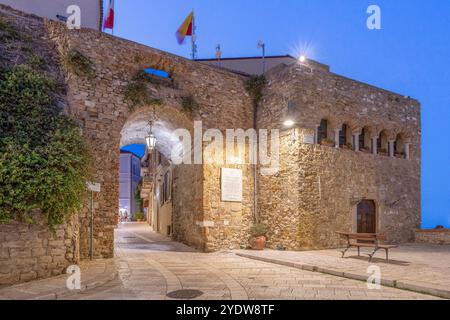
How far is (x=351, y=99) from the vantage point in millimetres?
12797

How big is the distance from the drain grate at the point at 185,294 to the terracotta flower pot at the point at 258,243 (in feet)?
18.5

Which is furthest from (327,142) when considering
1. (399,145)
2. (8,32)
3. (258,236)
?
(8,32)

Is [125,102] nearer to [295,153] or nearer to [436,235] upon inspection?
[295,153]

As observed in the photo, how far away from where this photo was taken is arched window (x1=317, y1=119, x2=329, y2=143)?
39.7 ft

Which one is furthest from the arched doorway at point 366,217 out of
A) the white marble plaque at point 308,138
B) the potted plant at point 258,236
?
the potted plant at point 258,236

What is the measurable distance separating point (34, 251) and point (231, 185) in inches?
244

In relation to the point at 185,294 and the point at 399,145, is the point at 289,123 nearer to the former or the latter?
the point at 399,145


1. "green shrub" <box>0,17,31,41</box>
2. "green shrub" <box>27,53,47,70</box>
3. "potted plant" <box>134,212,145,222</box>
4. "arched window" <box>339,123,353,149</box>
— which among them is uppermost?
"green shrub" <box>0,17,31,41</box>

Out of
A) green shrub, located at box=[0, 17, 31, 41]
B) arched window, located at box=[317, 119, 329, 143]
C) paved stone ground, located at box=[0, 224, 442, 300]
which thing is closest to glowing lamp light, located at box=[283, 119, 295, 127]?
arched window, located at box=[317, 119, 329, 143]

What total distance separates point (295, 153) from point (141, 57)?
5.32 m

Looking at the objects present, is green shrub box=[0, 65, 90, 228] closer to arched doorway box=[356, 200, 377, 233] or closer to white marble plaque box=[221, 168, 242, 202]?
white marble plaque box=[221, 168, 242, 202]

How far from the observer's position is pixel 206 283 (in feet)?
21.1

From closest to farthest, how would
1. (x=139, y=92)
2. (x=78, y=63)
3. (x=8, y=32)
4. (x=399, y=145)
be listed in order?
1. (x=8, y=32)
2. (x=78, y=63)
3. (x=139, y=92)
4. (x=399, y=145)

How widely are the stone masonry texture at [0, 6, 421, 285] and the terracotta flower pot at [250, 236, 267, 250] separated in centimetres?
37
